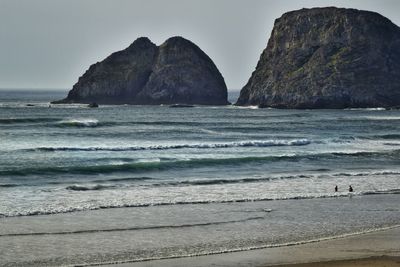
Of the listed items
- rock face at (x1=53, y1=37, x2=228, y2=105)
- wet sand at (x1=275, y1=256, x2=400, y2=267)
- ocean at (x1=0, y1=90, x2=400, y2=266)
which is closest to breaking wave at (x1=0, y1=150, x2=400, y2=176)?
ocean at (x1=0, y1=90, x2=400, y2=266)

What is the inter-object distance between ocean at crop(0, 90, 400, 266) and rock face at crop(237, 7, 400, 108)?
8118cm

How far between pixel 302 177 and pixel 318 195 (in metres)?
6.80

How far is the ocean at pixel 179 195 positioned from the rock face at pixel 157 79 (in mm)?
111687

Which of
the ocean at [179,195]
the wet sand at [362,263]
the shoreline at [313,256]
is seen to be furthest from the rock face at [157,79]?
the wet sand at [362,263]

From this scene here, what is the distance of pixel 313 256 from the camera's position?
66.3 ft

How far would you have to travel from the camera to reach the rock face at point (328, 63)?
143125mm

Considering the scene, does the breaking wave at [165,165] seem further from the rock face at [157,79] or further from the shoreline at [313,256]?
the rock face at [157,79]

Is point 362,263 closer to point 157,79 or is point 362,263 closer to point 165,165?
point 165,165

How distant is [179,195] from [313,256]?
39.2 feet

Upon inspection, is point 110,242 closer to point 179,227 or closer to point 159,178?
point 179,227

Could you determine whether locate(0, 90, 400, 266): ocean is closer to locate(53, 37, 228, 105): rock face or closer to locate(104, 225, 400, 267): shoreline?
locate(104, 225, 400, 267): shoreline

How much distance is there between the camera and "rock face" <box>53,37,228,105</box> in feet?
575

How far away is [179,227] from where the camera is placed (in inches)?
957

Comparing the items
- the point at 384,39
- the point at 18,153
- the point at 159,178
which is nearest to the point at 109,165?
the point at 159,178
